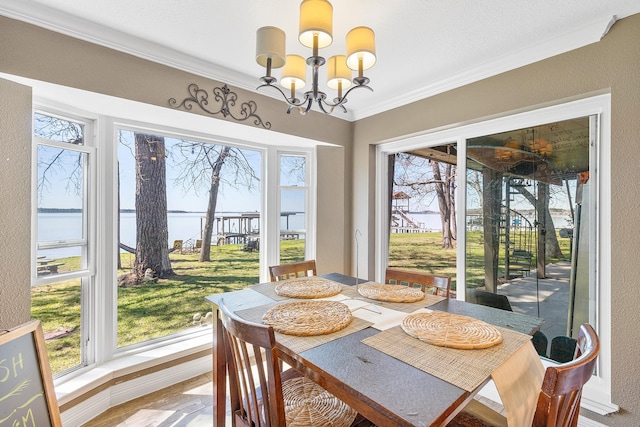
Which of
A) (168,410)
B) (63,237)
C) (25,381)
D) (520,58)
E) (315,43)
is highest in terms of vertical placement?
(520,58)

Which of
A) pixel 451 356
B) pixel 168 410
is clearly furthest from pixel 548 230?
pixel 168 410

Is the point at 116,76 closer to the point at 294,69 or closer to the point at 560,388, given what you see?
the point at 294,69

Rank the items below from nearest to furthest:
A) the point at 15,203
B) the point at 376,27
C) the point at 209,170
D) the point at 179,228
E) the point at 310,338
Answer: the point at 310,338, the point at 15,203, the point at 376,27, the point at 179,228, the point at 209,170

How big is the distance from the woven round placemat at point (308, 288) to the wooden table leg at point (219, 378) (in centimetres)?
40

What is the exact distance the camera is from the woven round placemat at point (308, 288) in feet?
5.65

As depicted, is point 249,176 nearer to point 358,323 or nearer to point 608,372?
point 358,323

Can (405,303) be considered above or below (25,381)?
above

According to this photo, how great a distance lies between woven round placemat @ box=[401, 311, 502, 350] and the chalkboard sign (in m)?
1.57

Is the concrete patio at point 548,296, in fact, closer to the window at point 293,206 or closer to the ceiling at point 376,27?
the ceiling at point 376,27

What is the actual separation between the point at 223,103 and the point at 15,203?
1.40 metres

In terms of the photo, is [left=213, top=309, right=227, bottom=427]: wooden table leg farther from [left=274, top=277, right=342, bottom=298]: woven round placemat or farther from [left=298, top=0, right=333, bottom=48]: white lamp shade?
[left=298, top=0, right=333, bottom=48]: white lamp shade

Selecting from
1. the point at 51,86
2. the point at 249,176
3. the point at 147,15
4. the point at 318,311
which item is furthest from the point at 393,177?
the point at 51,86

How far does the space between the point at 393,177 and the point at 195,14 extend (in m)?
2.23

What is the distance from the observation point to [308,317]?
134 cm
